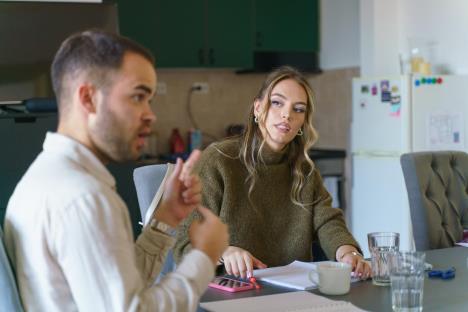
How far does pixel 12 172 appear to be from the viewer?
3.33 m

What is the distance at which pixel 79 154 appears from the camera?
1.18m

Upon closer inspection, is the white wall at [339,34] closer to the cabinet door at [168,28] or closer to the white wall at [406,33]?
the white wall at [406,33]

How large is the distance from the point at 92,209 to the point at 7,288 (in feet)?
0.76

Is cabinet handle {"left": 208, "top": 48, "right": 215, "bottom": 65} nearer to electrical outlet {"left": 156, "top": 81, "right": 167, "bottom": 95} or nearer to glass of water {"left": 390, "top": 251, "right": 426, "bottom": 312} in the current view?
electrical outlet {"left": 156, "top": 81, "right": 167, "bottom": 95}

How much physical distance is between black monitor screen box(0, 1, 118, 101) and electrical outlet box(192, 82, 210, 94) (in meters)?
1.44

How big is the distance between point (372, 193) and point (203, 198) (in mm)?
2631

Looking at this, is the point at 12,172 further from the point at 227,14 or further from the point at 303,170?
the point at 227,14

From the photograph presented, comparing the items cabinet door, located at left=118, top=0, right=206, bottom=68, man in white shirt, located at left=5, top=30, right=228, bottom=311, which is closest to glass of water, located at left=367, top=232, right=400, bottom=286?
man in white shirt, located at left=5, top=30, right=228, bottom=311

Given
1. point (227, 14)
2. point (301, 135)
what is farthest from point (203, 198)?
point (227, 14)

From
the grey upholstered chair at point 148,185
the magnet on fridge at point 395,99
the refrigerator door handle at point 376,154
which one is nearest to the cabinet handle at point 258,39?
the refrigerator door handle at point 376,154

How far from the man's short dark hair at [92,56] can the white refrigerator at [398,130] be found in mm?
3332

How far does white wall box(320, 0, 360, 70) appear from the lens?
532cm

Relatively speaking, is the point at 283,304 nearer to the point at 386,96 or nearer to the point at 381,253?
the point at 381,253

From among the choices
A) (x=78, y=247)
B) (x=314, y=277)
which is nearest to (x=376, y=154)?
(x=314, y=277)
